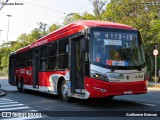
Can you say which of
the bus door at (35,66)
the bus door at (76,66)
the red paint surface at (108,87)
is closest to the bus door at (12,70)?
the bus door at (35,66)

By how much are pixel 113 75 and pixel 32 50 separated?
984 centimetres

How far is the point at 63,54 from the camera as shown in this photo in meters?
16.2

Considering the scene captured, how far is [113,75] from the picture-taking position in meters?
13.2

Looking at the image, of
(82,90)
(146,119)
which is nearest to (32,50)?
(82,90)

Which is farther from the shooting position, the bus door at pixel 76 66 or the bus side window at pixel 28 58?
the bus side window at pixel 28 58

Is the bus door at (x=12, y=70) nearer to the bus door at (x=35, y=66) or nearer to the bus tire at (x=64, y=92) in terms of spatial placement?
the bus door at (x=35, y=66)

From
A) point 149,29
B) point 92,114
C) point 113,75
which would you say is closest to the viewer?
point 92,114

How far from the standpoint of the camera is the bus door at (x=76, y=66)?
14355mm

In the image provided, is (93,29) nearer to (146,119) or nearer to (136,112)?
(136,112)

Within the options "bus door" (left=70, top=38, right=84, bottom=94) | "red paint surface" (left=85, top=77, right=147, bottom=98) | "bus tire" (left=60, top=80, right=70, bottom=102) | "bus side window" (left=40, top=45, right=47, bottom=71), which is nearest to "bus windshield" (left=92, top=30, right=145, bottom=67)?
"red paint surface" (left=85, top=77, right=147, bottom=98)

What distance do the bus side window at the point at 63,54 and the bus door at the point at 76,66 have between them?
68cm

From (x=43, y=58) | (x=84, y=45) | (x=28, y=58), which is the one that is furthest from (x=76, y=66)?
(x=28, y=58)

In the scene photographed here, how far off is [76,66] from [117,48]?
6.91 feet

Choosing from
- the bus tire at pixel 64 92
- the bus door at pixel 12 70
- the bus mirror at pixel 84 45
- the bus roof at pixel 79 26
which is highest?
the bus roof at pixel 79 26
